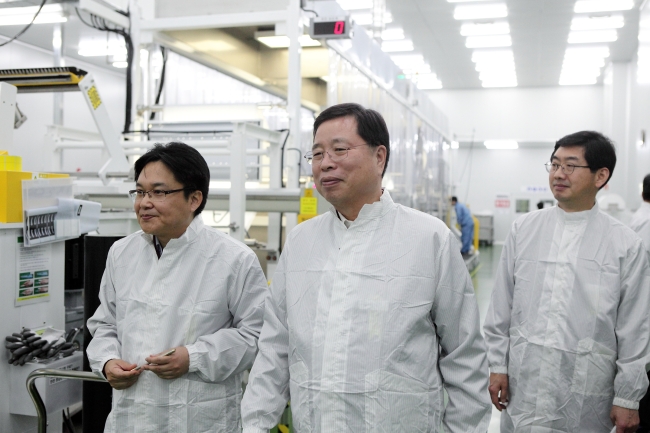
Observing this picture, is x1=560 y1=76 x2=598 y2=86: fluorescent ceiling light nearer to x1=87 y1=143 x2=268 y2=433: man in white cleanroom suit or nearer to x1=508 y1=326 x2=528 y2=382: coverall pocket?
x1=508 y1=326 x2=528 y2=382: coverall pocket

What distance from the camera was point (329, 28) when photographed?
4.45m

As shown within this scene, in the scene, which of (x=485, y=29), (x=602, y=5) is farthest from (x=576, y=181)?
(x=485, y=29)

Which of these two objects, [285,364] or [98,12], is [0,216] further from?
[98,12]

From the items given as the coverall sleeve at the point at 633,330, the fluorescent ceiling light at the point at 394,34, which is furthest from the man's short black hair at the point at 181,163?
the fluorescent ceiling light at the point at 394,34

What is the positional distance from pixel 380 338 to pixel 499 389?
1.10 metres

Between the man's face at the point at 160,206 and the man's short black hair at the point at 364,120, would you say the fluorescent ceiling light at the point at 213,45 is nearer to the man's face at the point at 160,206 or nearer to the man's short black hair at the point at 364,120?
the man's face at the point at 160,206

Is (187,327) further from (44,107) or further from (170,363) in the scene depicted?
(44,107)

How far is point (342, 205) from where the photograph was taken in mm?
1621

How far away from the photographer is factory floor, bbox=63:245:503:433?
3.96 metres

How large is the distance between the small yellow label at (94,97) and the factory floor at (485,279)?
3.11m

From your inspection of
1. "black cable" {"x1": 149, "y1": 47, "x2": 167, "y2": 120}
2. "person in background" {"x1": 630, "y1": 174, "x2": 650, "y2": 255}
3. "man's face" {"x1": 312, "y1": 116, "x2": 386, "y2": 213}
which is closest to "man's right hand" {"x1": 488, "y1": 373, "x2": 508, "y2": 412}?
"man's face" {"x1": 312, "y1": 116, "x2": 386, "y2": 213}

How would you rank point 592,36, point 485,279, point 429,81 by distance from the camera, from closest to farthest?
point 485,279 → point 592,36 → point 429,81

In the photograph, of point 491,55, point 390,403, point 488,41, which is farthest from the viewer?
point 491,55

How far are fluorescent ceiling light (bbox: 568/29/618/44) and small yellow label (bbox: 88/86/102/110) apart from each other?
10058mm
